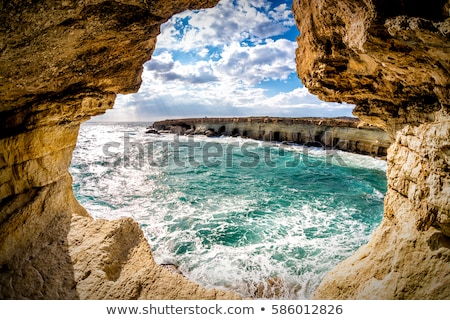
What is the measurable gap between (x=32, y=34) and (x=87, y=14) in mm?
633

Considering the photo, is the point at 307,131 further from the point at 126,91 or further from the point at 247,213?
the point at 126,91

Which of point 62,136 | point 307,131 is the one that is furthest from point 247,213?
point 307,131

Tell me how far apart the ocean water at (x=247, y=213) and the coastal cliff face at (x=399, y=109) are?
205 centimetres

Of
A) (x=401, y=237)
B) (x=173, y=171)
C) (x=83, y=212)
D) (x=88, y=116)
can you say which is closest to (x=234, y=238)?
(x=83, y=212)

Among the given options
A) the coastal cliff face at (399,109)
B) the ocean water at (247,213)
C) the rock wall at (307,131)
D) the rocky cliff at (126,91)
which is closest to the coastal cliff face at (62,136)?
the rocky cliff at (126,91)

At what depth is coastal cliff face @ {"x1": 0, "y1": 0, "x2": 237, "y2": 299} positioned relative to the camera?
109 inches

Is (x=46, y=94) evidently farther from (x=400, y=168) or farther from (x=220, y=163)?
(x=220, y=163)

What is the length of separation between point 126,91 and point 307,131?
27.5 metres

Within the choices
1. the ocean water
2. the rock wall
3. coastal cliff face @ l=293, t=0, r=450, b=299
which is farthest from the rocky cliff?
the rock wall

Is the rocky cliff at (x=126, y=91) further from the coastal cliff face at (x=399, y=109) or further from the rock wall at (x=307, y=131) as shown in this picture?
the rock wall at (x=307, y=131)

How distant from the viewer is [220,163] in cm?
1936

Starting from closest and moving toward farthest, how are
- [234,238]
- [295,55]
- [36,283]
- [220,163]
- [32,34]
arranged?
[32,34] < [36,283] < [295,55] < [234,238] < [220,163]

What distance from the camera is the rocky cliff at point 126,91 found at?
2.55 meters

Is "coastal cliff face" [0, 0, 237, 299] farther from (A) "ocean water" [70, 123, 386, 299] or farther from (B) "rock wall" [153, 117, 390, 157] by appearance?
(B) "rock wall" [153, 117, 390, 157]
